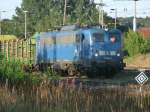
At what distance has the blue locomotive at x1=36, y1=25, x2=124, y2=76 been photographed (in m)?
31.7

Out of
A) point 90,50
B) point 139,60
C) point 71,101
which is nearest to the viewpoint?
point 71,101

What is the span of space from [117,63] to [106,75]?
122 centimetres

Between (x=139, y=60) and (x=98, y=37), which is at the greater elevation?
(x=98, y=37)

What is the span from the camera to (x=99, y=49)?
32188 mm

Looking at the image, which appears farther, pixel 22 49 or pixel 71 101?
pixel 22 49

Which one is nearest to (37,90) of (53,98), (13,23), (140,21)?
(53,98)

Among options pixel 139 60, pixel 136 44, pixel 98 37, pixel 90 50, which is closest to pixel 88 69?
pixel 90 50

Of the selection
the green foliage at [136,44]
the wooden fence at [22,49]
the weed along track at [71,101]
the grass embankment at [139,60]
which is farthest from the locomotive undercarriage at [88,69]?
the green foliage at [136,44]

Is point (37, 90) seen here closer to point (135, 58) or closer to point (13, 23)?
point (135, 58)

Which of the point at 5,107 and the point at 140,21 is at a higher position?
the point at 140,21

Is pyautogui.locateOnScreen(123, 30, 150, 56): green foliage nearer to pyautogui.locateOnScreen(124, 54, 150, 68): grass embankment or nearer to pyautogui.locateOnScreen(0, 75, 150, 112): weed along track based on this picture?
pyautogui.locateOnScreen(124, 54, 150, 68): grass embankment

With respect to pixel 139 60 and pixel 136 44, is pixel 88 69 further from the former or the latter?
pixel 136 44

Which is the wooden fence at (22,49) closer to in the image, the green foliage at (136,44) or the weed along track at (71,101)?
the green foliage at (136,44)

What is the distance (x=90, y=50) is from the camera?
105ft
